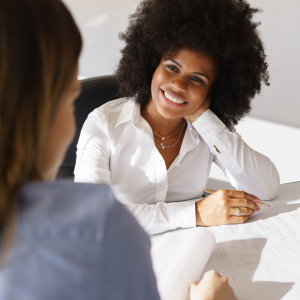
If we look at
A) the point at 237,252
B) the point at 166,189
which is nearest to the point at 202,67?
the point at 166,189

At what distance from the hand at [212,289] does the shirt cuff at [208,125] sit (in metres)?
0.65

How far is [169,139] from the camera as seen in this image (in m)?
1.37

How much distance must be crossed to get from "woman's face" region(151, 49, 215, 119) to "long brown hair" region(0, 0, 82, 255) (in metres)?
0.86

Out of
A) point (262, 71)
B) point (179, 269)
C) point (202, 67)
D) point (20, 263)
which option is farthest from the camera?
point (262, 71)

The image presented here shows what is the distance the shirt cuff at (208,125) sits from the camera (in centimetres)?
129

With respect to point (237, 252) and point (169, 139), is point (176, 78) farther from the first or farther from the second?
point (237, 252)

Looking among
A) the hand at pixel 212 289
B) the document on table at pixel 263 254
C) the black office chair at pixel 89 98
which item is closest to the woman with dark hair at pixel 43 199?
the hand at pixel 212 289

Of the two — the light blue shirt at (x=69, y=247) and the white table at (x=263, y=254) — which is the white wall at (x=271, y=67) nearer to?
the white table at (x=263, y=254)

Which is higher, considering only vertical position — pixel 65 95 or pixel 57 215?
pixel 65 95

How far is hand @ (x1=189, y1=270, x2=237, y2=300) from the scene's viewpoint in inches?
27.9

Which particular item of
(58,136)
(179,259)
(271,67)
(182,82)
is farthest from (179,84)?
(271,67)

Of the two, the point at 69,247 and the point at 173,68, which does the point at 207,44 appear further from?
the point at 69,247

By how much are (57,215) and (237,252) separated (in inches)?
27.0

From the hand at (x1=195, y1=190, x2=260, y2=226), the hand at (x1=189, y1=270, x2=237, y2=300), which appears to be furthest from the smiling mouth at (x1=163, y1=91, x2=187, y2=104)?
the hand at (x1=189, y1=270, x2=237, y2=300)
